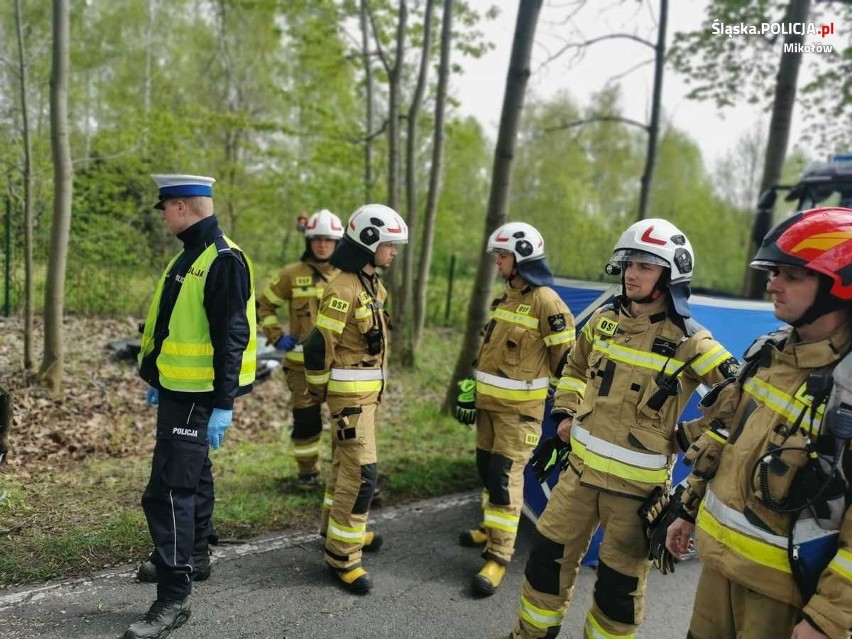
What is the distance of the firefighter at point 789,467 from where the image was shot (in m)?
1.85

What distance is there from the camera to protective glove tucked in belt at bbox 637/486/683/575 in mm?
2490

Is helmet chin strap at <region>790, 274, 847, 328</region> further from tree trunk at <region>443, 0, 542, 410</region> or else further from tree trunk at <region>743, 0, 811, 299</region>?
tree trunk at <region>743, 0, 811, 299</region>

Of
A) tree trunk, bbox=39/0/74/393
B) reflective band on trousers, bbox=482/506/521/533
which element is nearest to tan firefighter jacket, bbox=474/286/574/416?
reflective band on trousers, bbox=482/506/521/533

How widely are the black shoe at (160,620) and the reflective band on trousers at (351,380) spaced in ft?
4.69

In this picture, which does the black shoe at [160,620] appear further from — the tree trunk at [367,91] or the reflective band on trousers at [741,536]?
the tree trunk at [367,91]

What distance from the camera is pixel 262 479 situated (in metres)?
5.09

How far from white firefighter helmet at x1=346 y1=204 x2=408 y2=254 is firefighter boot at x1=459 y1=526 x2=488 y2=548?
218cm

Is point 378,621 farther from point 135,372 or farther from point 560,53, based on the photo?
point 560,53

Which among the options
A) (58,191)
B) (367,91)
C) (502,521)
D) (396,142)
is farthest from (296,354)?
(367,91)

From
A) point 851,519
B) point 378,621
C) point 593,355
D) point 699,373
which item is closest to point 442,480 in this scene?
point 378,621

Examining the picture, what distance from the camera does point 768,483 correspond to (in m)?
1.98

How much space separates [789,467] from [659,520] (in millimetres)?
906

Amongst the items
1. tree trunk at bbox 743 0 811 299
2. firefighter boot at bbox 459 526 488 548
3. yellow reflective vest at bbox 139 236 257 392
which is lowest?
firefighter boot at bbox 459 526 488 548

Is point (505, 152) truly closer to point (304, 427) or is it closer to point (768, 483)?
point (304, 427)
